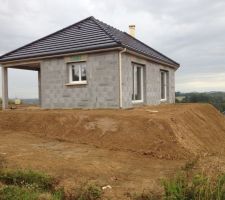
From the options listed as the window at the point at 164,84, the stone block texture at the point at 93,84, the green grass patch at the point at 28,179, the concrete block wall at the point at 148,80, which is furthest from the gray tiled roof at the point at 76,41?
the green grass patch at the point at 28,179

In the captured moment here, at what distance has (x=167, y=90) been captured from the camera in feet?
70.8

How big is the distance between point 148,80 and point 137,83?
3.48 ft

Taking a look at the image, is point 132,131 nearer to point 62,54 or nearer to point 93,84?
point 93,84

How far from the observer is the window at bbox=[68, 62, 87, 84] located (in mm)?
15078

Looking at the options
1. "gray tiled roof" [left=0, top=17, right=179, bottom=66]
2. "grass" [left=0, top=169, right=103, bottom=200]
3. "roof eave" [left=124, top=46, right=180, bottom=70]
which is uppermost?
"gray tiled roof" [left=0, top=17, right=179, bottom=66]

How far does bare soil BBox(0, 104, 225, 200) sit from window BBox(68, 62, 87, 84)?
10.7ft

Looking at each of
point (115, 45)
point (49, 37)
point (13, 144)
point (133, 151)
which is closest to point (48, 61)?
point (49, 37)

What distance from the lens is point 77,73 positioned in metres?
15.3

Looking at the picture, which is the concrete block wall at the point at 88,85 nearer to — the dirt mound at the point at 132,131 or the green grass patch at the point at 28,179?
the dirt mound at the point at 132,131

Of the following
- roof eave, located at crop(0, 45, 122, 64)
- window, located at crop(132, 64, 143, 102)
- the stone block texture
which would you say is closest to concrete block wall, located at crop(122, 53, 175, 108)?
the stone block texture

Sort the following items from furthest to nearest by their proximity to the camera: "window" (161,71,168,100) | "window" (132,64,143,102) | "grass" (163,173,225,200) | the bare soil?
"window" (161,71,168,100) → "window" (132,64,143,102) → the bare soil → "grass" (163,173,225,200)

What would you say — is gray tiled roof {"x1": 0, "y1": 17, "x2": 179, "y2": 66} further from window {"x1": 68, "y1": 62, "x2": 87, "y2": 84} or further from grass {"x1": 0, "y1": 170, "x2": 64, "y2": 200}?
grass {"x1": 0, "y1": 170, "x2": 64, "y2": 200}

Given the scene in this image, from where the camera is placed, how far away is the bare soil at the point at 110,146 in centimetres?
699

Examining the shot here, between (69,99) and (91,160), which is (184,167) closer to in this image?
(91,160)
